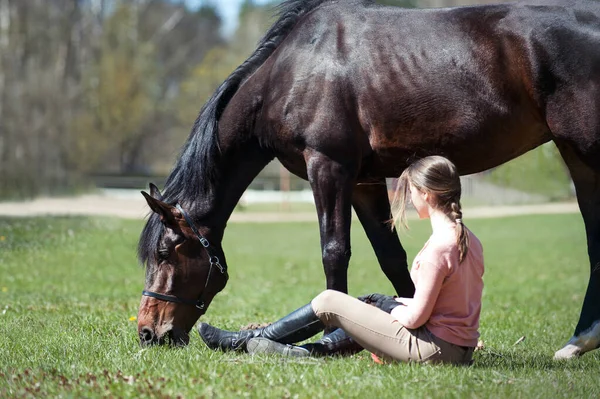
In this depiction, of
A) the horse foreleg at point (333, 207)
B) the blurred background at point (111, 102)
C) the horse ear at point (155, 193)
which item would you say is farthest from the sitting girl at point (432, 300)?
the blurred background at point (111, 102)

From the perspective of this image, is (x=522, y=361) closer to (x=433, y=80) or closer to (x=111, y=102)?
(x=433, y=80)

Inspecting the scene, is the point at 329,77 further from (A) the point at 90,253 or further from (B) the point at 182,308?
(A) the point at 90,253

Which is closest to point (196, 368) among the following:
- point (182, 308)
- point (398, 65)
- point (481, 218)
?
point (182, 308)

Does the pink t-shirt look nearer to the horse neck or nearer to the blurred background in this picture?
the horse neck

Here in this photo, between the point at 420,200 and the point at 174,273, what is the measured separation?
1.78 m

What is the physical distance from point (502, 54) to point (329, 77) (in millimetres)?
1080

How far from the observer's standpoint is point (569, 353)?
5047 millimetres

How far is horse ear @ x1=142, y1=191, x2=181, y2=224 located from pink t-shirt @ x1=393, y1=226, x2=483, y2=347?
171cm

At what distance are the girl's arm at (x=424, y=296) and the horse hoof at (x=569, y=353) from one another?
48.3 inches

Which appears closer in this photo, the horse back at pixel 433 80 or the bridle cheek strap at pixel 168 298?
the horse back at pixel 433 80

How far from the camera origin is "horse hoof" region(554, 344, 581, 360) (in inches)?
198

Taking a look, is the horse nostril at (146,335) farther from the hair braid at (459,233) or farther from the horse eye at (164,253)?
the hair braid at (459,233)

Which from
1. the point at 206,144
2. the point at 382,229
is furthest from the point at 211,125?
the point at 382,229

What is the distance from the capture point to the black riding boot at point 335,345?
4.78 metres
